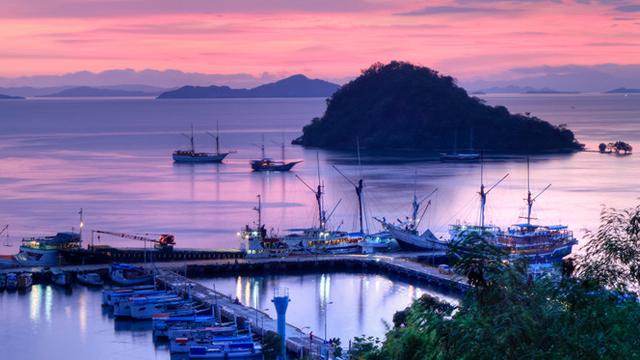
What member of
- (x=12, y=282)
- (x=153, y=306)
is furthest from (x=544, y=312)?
(x=12, y=282)

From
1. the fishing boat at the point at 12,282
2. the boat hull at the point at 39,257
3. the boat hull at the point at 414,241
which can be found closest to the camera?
the fishing boat at the point at 12,282

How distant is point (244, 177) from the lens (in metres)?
76.4

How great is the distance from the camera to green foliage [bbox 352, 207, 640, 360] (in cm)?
909

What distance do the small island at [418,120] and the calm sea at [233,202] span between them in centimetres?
547

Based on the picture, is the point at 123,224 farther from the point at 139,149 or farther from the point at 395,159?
the point at 139,149

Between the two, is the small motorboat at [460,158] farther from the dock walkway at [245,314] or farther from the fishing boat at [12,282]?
the fishing boat at [12,282]

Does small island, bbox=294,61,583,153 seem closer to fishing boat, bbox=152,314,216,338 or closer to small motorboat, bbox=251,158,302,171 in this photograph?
small motorboat, bbox=251,158,302,171

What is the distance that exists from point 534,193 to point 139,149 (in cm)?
5235

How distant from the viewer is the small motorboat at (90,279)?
35344 millimetres

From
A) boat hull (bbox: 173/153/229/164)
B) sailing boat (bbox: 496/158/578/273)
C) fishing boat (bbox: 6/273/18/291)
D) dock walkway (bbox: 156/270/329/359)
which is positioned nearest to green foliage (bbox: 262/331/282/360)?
dock walkway (bbox: 156/270/329/359)

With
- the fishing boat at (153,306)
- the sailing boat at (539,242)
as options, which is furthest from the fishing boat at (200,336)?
the sailing boat at (539,242)

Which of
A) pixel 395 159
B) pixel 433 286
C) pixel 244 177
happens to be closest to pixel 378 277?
pixel 433 286

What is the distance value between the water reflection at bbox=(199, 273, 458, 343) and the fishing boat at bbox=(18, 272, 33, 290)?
5758 mm

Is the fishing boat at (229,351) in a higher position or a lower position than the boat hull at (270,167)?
lower
